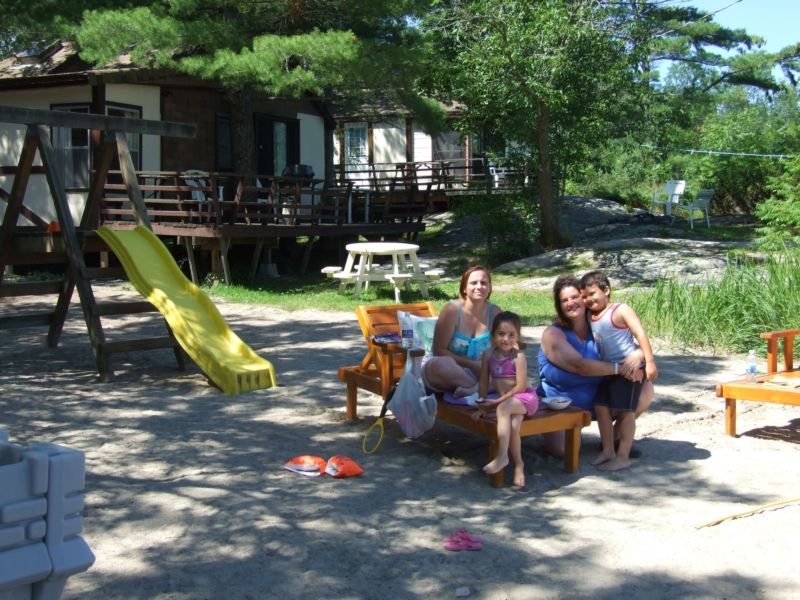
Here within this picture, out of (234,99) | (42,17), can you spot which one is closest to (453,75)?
(234,99)

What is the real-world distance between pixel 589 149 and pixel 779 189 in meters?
7.83

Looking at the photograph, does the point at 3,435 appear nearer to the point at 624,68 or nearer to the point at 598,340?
the point at 598,340

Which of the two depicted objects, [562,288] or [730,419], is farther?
[730,419]

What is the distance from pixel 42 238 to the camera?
8562mm

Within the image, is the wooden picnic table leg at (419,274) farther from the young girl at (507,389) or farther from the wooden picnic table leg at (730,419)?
the young girl at (507,389)

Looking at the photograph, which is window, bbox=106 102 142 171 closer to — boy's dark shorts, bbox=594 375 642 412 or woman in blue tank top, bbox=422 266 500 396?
woman in blue tank top, bbox=422 266 500 396

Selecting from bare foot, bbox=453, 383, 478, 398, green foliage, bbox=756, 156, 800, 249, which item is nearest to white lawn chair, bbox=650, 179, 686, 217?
green foliage, bbox=756, 156, 800, 249

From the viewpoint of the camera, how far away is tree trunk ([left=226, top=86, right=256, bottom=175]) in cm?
1830

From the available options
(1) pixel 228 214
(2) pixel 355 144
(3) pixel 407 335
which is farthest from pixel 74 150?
(2) pixel 355 144

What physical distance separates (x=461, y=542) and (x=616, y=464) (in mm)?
1604

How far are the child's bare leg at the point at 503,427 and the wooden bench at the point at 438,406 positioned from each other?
5 centimetres

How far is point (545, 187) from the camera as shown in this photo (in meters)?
18.2

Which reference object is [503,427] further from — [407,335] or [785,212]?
[785,212]

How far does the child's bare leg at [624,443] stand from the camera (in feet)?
18.0
